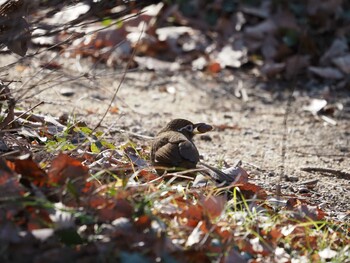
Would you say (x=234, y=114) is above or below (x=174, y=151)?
below

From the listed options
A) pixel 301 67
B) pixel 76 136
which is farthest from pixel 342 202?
pixel 301 67

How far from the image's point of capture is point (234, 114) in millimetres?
6555

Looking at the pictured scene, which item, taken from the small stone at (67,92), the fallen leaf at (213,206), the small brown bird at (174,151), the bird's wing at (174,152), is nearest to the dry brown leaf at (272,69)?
the small stone at (67,92)

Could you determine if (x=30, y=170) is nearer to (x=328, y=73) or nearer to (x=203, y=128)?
(x=203, y=128)

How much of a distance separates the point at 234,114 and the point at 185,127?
5.87 feet

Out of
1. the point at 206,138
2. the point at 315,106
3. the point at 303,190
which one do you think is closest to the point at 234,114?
the point at 315,106

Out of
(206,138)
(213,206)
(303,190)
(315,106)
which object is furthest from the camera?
(315,106)

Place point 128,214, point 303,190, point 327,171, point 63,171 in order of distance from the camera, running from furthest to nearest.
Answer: point 327,171 → point 303,190 → point 63,171 → point 128,214

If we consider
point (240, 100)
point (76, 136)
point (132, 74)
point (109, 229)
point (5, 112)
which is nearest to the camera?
point (109, 229)

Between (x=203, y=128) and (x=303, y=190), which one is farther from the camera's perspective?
(x=203, y=128)

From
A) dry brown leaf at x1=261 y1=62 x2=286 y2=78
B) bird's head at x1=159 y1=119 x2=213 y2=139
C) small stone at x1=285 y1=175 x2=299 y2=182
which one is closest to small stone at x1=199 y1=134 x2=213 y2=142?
Answer: bird's head at x1=159 y1=119 x2=213 y2=139

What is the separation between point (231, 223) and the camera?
11.6 ft

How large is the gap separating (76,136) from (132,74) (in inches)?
116

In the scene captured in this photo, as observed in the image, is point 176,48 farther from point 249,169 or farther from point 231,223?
point 231,223
